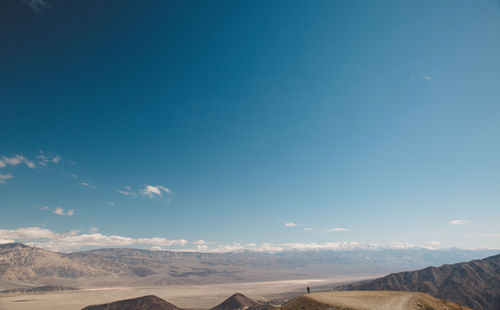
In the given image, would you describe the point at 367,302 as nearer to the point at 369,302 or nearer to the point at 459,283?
the point at 369,302

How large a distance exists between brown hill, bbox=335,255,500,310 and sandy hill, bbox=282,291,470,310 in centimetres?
11916

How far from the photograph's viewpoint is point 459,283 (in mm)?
158000

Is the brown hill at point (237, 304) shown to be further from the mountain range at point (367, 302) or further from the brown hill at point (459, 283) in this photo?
the mountain range at point (367, 302)

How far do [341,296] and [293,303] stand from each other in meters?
8.35

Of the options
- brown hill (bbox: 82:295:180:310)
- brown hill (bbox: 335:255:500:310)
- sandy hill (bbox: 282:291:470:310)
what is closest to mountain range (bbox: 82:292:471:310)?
sandy hill (bbox: 282:291:470:310)

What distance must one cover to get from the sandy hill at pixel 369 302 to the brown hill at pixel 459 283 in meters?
119

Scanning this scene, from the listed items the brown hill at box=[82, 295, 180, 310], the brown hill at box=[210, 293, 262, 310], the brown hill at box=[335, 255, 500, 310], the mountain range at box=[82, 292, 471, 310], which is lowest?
the brown hill at box=[210, 293, 262, 310]

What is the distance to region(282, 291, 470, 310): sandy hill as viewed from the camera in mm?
40062

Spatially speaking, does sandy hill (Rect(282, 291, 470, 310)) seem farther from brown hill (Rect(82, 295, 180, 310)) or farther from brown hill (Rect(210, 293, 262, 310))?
brown hill (Rect(82, 295, 180, 310))

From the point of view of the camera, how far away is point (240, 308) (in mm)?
141000

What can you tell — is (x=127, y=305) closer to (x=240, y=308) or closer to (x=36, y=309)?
(x=240, y=308)

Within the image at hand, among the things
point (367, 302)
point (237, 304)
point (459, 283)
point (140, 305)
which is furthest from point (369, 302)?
point (459, 283)

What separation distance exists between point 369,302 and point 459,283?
163m

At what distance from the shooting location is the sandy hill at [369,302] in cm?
4006
